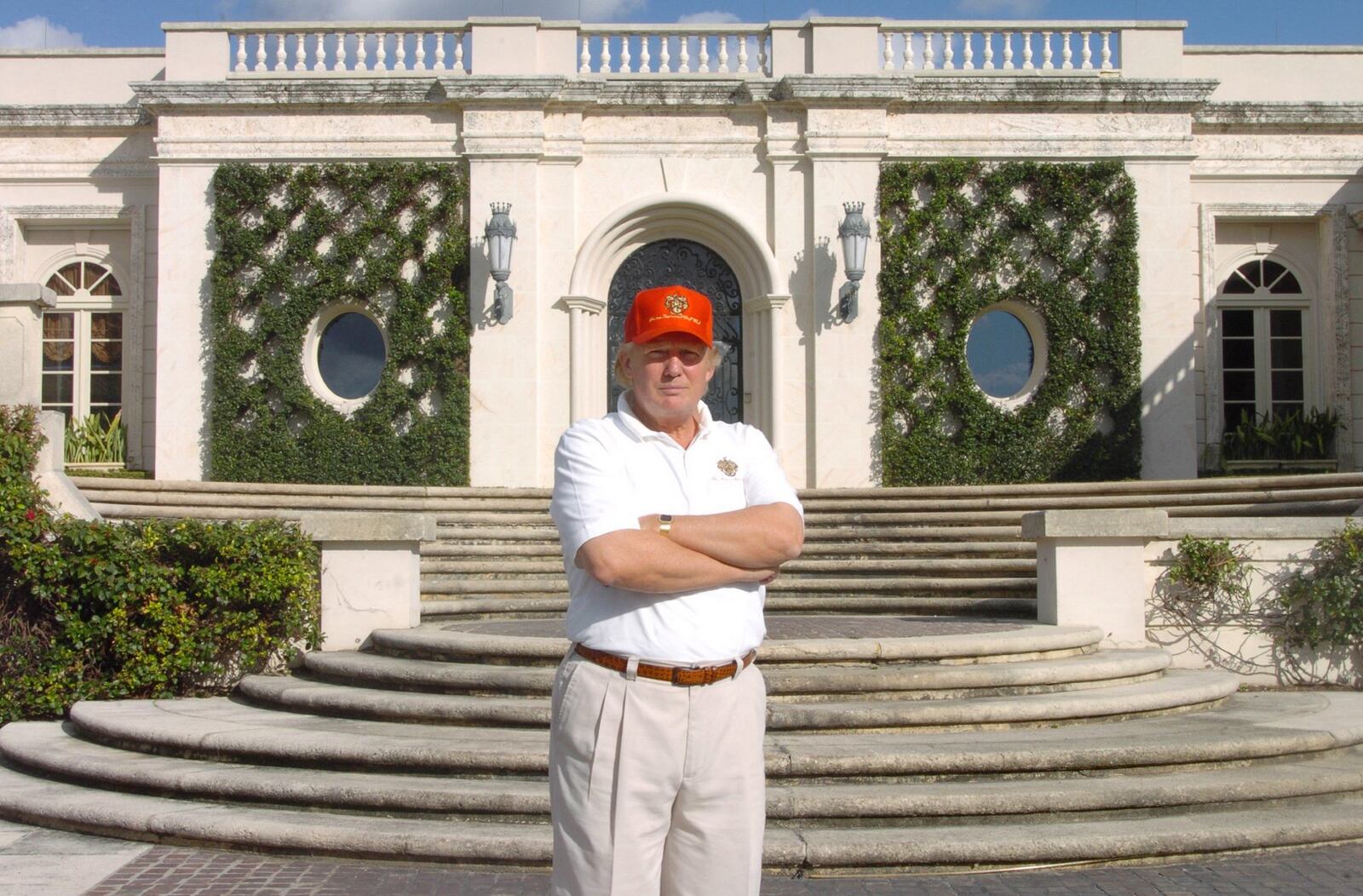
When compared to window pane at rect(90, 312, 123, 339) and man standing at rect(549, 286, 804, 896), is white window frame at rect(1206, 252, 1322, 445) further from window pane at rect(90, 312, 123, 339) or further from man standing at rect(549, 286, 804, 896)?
man standing at rect(549, 286, 804, 896)

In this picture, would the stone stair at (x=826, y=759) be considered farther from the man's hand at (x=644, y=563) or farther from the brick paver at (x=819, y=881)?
the man's hand at (x=644, y=563)

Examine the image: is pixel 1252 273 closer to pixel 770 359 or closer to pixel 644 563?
pixel 770 359

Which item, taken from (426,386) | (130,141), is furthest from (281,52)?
(426,386)

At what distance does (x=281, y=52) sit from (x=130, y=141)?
242cm

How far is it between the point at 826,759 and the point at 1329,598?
457 cm

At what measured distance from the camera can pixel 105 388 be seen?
1714cm

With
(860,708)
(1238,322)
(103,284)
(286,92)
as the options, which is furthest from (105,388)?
(1238,322)

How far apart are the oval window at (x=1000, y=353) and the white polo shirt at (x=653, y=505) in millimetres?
13370

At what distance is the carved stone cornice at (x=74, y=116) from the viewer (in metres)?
16.5

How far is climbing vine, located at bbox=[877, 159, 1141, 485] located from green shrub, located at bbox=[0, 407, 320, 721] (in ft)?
29.8

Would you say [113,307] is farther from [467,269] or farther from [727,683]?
[727,683]

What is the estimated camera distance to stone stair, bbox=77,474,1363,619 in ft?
34.0

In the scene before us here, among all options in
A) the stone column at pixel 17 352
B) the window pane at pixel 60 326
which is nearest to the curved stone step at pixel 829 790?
the stone column at pixel 17 352

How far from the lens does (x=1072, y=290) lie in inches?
632
